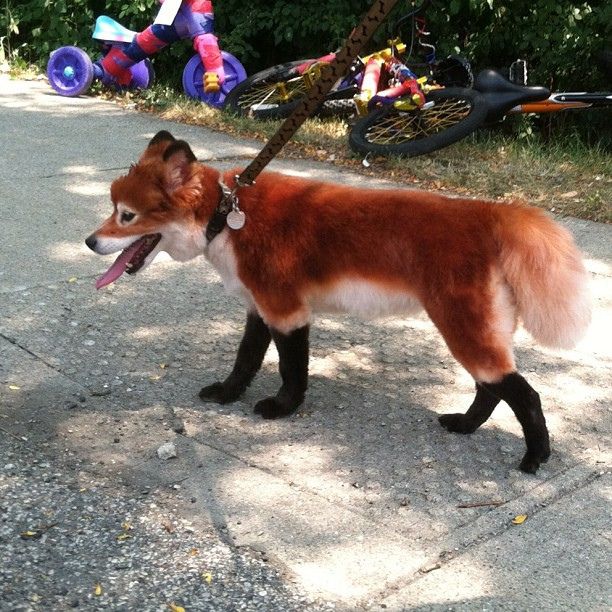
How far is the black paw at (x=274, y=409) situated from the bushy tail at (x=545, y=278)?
45.0 inches

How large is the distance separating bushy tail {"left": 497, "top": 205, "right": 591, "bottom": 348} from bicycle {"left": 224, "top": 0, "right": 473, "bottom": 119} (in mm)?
5168

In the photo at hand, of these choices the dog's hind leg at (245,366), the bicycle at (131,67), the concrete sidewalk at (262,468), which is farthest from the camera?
the bicycle at (131,67)

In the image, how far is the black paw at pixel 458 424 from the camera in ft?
14.2

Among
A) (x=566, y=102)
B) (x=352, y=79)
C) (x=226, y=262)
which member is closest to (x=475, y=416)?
(x=226, y=262)

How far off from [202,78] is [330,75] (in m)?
6.80

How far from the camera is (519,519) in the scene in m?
3.70

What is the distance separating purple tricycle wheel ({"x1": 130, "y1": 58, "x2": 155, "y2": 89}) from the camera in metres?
10.6

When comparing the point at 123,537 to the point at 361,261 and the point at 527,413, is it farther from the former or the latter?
the point at 527,413

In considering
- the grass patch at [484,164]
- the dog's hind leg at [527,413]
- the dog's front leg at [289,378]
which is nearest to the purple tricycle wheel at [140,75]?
the grass patch at [484,164]

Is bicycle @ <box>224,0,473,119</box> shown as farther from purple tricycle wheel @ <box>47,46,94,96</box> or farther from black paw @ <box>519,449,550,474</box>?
black paw @ <box>519,449,550,474</box>

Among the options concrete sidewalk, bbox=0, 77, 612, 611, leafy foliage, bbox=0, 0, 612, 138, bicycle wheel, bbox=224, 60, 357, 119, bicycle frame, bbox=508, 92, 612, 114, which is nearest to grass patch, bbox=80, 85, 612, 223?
bicycle wheel, bbox=224, 60, 357, 119

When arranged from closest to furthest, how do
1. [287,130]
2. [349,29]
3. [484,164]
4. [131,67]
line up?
1. [287,130]
2. [484,164]
3. [349,29]
4. [131,67]

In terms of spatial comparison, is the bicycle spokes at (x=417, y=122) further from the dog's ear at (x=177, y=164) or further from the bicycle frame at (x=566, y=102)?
the dog's ear at (x=177, y=164)

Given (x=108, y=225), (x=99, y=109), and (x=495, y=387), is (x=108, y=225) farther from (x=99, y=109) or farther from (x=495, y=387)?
(x=99, y=109)
